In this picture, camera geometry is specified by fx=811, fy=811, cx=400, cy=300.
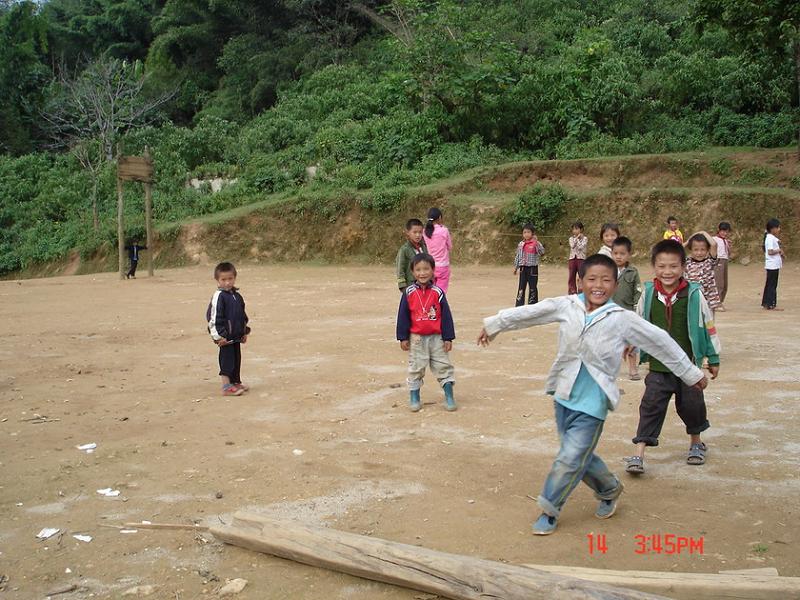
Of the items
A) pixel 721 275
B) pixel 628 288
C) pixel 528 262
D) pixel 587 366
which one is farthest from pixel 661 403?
pixel 528 262

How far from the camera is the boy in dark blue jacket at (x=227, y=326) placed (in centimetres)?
814

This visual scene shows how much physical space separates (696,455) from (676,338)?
0.84 m

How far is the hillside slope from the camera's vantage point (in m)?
22.2

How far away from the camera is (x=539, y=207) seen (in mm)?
23375

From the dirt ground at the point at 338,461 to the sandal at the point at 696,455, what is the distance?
0.24 feet

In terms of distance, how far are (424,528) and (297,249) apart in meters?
21.6

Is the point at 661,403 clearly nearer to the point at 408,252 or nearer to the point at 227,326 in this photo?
the point at 408,252

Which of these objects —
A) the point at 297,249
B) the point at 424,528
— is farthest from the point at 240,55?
the point at 424,528

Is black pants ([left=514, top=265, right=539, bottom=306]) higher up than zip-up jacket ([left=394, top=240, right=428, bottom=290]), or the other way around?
zip-up jacket ([left=394, top=240, right=428, bottom=290])

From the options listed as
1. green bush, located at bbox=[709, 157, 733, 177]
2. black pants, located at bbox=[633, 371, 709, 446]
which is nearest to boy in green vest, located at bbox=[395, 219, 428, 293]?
black pants, located at bbox=[633, 371, 709, 446]

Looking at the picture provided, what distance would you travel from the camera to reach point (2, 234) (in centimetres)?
3409

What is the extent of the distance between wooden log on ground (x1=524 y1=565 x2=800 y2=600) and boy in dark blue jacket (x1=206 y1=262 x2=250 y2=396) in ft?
17.0
